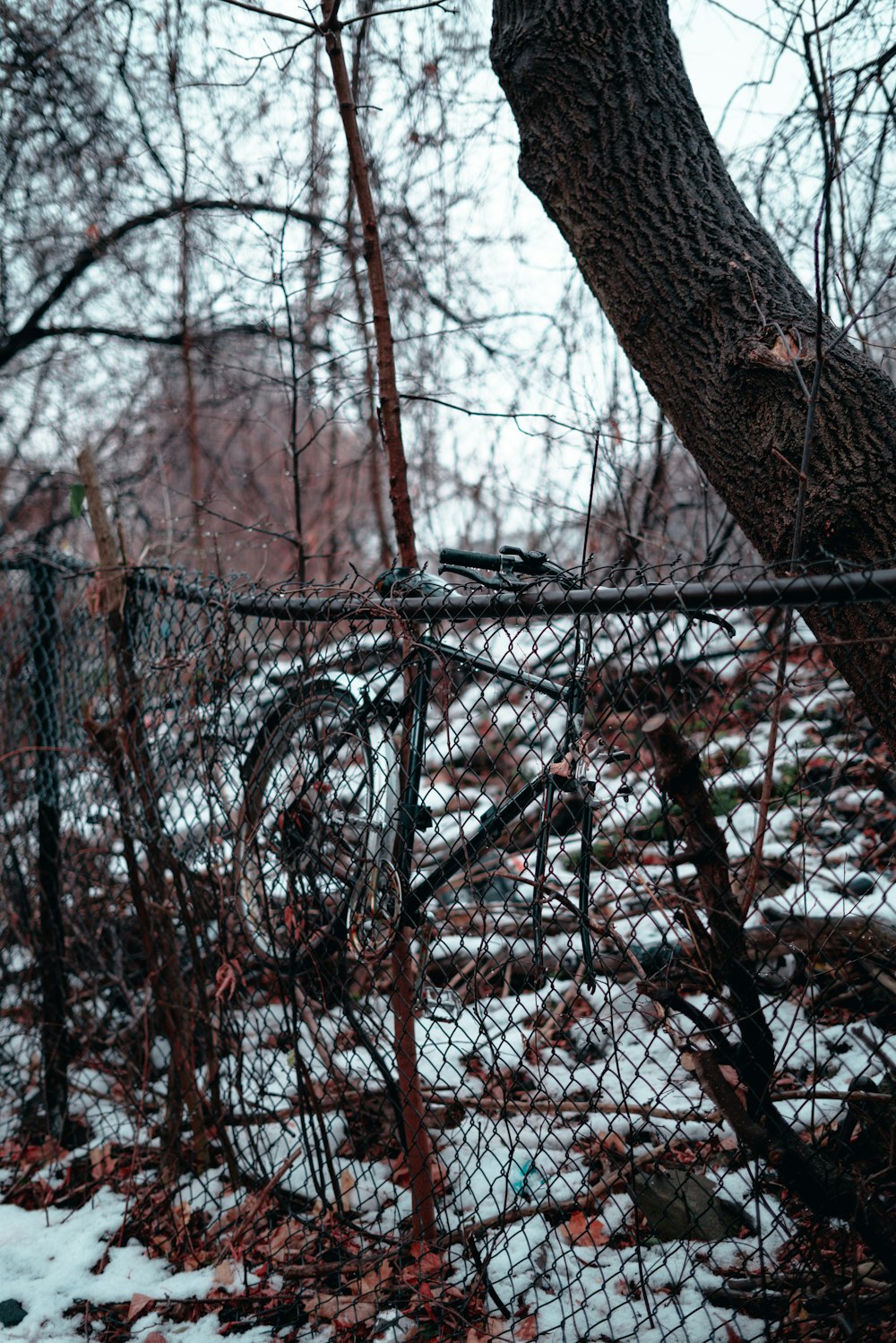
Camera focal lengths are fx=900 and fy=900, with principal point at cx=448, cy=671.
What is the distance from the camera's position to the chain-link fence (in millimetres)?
1902

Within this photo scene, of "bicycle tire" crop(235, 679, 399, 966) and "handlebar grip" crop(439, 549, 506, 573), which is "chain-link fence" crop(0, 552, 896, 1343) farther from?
"handlebar grip" crop(439, 549, 506, 573)

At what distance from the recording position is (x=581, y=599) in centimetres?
176

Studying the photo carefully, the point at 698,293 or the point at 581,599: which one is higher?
the point at 698,293

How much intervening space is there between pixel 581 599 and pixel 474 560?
0.64 metres

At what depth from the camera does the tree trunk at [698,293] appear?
2062 mm

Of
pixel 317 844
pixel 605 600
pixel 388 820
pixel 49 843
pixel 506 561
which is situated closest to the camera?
pixel 605 600

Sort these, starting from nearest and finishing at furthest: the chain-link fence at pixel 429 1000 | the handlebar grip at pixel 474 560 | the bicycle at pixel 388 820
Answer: the chain-link fence at pixel 429 1000 → the bicycle at pixel 388 820 → the handlebar grip at pixel 474 560

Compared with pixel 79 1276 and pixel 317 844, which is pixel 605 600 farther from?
pixel 79 1276

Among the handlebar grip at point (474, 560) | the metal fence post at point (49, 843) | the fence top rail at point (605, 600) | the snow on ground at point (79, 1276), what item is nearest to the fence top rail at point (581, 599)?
Answer: the fence top rail at point (605, 600)

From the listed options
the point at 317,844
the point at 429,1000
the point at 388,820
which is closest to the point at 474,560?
the point at 388,820

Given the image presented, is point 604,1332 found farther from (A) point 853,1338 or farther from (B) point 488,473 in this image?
(B) point 488,473

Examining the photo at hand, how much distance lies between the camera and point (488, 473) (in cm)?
653

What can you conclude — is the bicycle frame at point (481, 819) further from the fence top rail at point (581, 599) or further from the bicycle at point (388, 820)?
the fence top rail at point (581, 599)

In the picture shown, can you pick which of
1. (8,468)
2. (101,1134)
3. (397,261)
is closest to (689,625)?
(101,1134)
